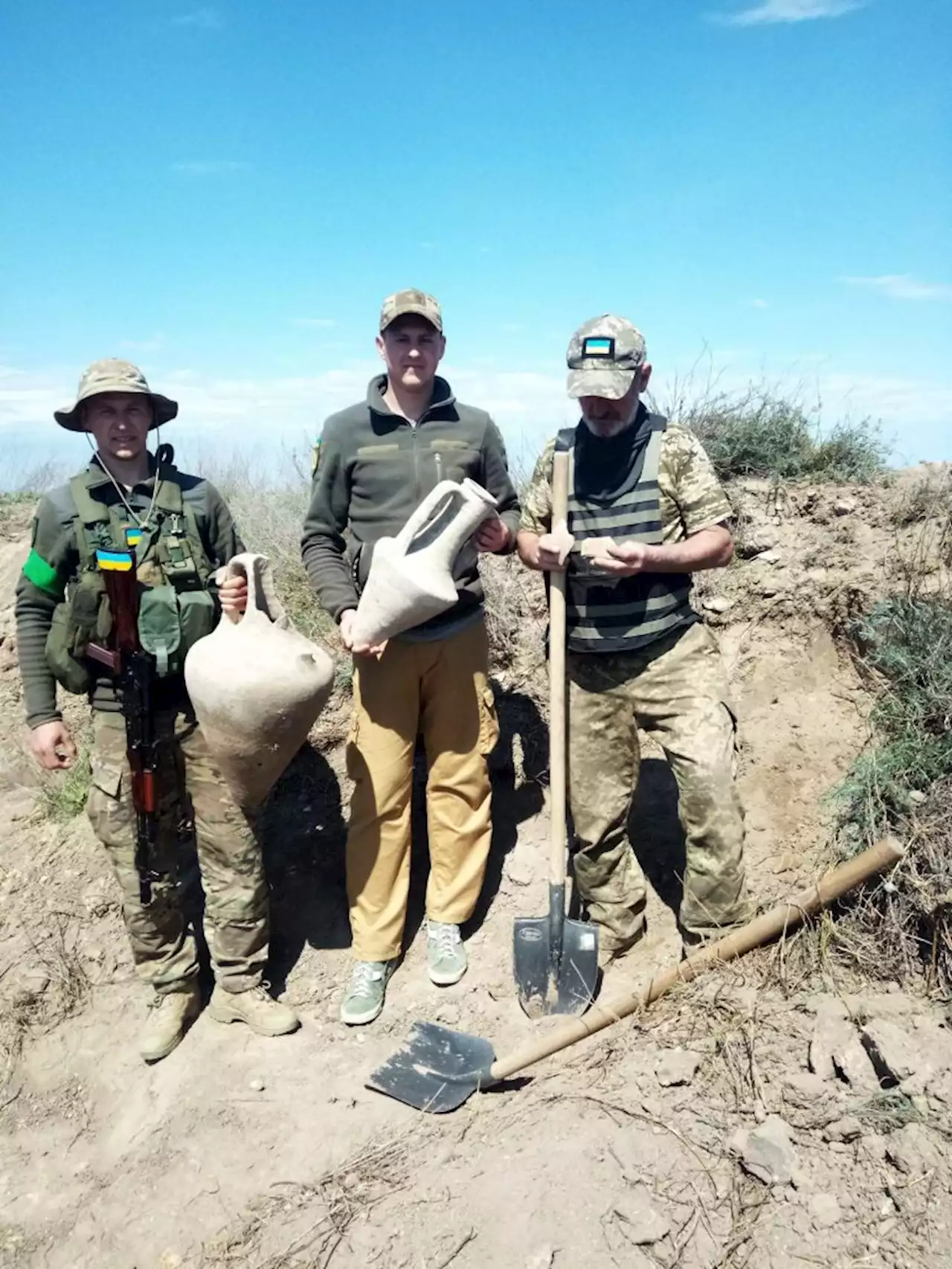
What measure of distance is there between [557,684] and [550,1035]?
127 centimetres

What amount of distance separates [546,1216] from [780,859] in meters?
1.93

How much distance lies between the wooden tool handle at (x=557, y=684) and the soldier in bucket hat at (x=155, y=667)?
115 centimetres

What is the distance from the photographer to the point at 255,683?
291 centimetres

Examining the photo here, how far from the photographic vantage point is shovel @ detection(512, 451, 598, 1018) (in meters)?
3.35

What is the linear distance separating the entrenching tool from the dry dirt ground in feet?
0.22

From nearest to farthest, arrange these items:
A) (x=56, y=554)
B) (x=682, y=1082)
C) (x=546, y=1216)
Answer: (x=546, y=1216)
(x=682, y=1082)
(x=56, y=554)

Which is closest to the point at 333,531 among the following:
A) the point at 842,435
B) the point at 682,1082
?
the point at 682,1082

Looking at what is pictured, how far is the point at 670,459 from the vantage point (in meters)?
3.20

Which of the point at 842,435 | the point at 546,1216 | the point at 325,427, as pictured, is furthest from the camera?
the point at 842,435

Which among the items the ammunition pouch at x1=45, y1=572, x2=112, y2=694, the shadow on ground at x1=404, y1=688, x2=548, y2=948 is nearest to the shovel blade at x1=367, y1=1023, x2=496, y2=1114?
the shadow on ground at x1=404, y1=688, x2=548, y2=948

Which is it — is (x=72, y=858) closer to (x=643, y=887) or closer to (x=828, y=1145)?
(x=643, y=887)

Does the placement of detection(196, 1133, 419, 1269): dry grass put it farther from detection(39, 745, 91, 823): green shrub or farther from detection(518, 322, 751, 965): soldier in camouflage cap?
detection(39, 745, 91, 823): green shrub

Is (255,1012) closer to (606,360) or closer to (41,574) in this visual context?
(41,574)

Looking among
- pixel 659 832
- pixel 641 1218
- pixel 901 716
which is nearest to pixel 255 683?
pixel 641 1218
